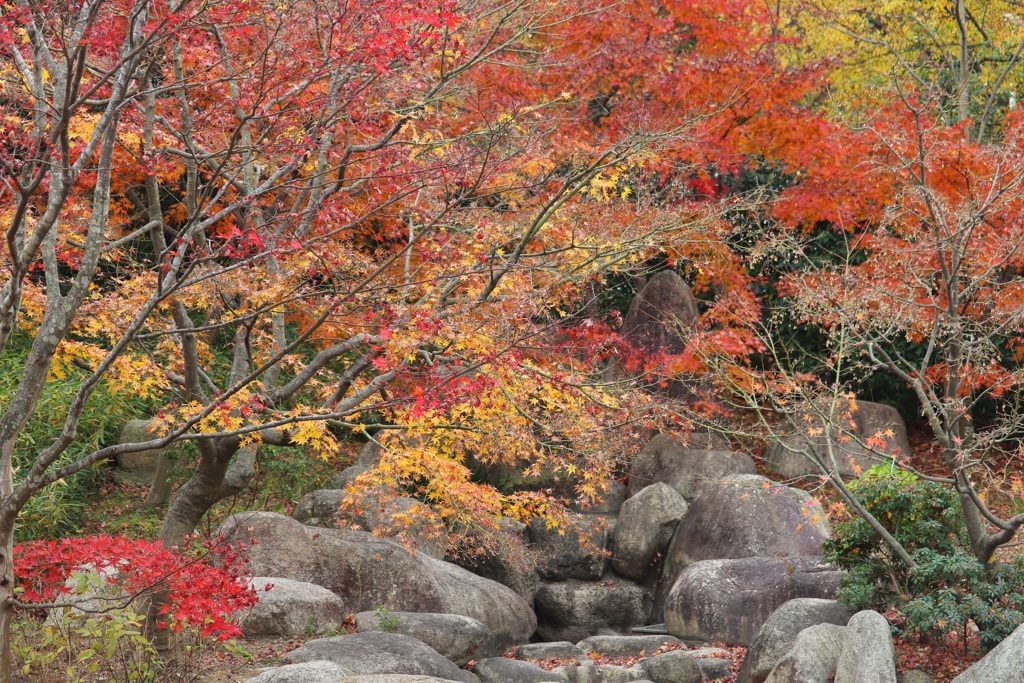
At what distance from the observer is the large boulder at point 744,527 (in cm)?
1296

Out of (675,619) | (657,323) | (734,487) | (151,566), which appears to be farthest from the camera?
(657,323)

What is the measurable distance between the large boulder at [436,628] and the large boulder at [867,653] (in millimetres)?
3789

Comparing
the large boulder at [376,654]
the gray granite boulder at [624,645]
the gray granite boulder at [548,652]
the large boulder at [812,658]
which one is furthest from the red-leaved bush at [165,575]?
the gray granite boulder at [624,645]

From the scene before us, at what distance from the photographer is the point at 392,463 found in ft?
32.2

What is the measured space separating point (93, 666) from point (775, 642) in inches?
250

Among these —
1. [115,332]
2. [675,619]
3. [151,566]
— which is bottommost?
[675,619]

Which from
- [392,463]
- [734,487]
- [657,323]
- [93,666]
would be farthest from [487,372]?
[657,323]

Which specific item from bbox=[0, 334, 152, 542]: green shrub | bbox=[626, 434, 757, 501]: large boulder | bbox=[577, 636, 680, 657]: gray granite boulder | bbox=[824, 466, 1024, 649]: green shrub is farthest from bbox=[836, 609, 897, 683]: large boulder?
bbox=[0, 334, 152, 542]: green shrub

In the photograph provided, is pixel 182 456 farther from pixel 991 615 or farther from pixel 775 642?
pixel 991 615

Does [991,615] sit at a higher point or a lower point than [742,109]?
lower

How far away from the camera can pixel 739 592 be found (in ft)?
38.0

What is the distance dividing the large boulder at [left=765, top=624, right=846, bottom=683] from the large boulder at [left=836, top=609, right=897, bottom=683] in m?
0.12

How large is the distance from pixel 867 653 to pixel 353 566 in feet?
18.4

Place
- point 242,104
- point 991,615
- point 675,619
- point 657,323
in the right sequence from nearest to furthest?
point 242,104, point 991,615, point 675,619, point 657,323
